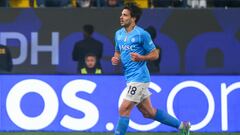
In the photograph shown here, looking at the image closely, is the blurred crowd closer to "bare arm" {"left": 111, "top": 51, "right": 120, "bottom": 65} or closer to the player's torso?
"bare arm" {"left": 111, "top": 51, "right": 120, "bottom": 65}

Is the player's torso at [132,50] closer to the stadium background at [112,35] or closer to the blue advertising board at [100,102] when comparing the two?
the blue advertising board at [100,102]

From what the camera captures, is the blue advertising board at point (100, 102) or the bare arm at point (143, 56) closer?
the bare arm at point (143, 56)

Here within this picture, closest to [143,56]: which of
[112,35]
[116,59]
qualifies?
[116,59]

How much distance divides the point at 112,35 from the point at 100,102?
86.5 inches

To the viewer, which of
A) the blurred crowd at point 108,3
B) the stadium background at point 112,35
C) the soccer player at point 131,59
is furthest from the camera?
the blurred crowd at point 108,3

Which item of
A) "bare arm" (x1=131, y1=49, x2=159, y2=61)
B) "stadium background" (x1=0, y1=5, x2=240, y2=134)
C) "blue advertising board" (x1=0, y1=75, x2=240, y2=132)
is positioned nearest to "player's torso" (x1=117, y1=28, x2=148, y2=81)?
"bare arm" (x1=131, y1=49, x2=159, y2=61)

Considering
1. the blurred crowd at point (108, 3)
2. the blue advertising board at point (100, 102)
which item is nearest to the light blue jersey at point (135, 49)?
the blue advertising board at point (100, 102)

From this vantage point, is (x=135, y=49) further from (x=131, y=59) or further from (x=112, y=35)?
(x=112, y=35)

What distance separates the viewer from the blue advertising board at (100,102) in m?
10.3

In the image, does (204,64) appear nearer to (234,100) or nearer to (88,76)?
(234,100)

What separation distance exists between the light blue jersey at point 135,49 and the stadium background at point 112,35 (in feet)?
11.8

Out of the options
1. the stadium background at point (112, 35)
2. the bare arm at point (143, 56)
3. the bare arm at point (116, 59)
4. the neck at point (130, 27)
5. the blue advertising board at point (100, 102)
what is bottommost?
the blue advertising board at point (100, 102)

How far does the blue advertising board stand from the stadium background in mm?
1651

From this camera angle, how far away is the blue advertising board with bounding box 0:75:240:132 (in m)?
10.3
